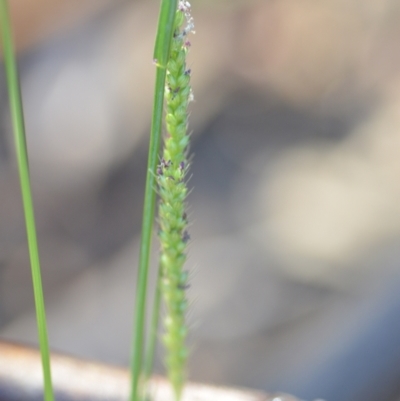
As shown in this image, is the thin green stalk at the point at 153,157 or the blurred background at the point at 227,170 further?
the blurred background at the point at 227,170

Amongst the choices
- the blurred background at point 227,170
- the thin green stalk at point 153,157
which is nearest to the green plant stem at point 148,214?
the thin green stalk at point 153,157

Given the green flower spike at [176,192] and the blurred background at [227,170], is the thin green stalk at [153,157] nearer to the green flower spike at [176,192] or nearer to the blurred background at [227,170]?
the green flower spike at [176,192]

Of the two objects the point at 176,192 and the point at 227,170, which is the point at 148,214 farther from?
the point at 227,170

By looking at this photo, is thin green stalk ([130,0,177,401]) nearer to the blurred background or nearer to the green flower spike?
the green flower spike

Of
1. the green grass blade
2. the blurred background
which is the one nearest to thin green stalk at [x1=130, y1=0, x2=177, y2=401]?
the green grass blade

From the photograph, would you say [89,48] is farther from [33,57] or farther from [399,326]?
[399,326]

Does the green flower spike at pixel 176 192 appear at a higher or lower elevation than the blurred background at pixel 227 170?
lower
